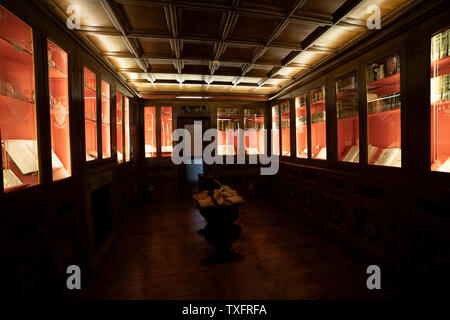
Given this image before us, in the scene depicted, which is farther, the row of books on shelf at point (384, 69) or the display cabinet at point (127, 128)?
the display cabinet at point (127, 128)

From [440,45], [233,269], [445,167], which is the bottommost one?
[233,269]

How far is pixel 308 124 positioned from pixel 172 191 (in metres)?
3.92

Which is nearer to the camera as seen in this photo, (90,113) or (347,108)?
(90,113)

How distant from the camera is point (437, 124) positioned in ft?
6.54

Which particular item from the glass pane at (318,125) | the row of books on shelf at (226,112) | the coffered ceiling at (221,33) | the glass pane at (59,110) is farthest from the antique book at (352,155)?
the glass pane at (59,110)

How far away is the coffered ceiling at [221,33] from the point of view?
85.8 inches

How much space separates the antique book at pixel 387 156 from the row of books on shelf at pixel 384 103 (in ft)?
1.70

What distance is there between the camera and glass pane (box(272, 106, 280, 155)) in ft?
17.7

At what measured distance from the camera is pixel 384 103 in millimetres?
2562

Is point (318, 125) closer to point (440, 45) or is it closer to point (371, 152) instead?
point (371, 152)

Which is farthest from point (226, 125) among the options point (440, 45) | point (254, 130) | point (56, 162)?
point (440, 45)

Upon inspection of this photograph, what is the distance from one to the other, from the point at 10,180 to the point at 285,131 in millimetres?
4849

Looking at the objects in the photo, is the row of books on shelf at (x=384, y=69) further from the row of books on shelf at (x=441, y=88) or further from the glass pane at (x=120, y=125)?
the glass pane at (x=120, y=125)
